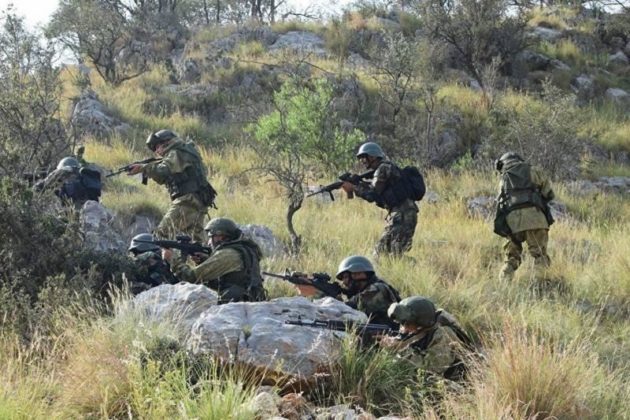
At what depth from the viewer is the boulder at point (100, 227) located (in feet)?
26.3

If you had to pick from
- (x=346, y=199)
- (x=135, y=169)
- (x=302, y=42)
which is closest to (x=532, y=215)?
(x=346, y=199)

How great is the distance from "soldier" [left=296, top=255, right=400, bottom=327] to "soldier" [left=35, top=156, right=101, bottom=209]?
3734 millimetres

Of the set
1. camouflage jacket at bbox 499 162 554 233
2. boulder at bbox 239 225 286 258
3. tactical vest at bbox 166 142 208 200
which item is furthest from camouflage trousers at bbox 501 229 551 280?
tactical vest at bbox 166 142 208 200

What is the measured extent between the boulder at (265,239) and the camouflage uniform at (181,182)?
2.25 ft

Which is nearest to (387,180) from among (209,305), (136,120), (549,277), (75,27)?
(549,277)

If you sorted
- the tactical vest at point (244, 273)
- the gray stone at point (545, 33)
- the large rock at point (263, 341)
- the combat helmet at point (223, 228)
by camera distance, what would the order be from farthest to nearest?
the gray stone at point (545, 33) → the combat helmet at point (223, 228) → the tactical vest at point (244, 273) → the large rock at point (263, 341)

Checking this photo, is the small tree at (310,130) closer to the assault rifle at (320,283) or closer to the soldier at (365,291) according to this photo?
the assault rifle at (320,283)

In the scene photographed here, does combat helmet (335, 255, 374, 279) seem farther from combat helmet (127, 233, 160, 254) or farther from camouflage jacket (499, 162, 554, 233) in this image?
camouflage jacket (499, 162, 554, 233)

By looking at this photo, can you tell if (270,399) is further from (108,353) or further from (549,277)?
(549,277)

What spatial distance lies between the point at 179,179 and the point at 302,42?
1358 cm

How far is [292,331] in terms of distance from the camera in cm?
505

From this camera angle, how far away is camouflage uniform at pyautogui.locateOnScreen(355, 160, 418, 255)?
852cm

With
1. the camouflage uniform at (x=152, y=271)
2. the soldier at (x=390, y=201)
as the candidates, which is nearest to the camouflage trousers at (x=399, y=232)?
the soldier at (x=390, y=201)

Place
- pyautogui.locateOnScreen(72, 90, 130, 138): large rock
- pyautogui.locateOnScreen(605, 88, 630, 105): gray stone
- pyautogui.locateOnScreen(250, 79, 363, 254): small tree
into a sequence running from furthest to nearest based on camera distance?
1. pyautogui.locateOnScreen(605, 88, 630, 105): gray stone
2. pyautogui.locateOnScreen(72, 90, 130, 138): large rock
3. pyautogui.locateOnScreen(250, 79, 363, 254): small tree
